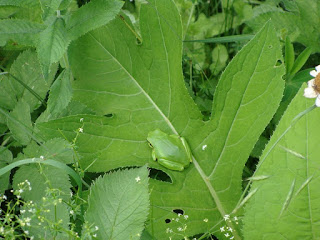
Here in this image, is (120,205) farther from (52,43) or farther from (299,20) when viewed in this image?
(299,20)

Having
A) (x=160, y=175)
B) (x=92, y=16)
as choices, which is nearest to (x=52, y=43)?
(x=92, y=16)

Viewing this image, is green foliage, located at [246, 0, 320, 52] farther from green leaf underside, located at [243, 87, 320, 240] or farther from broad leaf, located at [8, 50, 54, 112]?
broad leaf, located at [8, 50, 54, 112]

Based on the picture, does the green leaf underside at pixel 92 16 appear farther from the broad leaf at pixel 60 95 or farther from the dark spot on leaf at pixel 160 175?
the dark spot on leaf at pixel 160 175

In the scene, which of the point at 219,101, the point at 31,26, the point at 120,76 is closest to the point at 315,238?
the point at 219,101

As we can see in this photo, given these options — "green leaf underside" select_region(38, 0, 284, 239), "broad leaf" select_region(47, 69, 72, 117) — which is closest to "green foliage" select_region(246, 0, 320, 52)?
"green leaf underside" select_region(38, 0, 284, 239)

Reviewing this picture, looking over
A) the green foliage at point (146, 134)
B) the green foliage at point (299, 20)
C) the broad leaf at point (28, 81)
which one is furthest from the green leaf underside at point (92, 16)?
the green foliage at point (299, 20)
